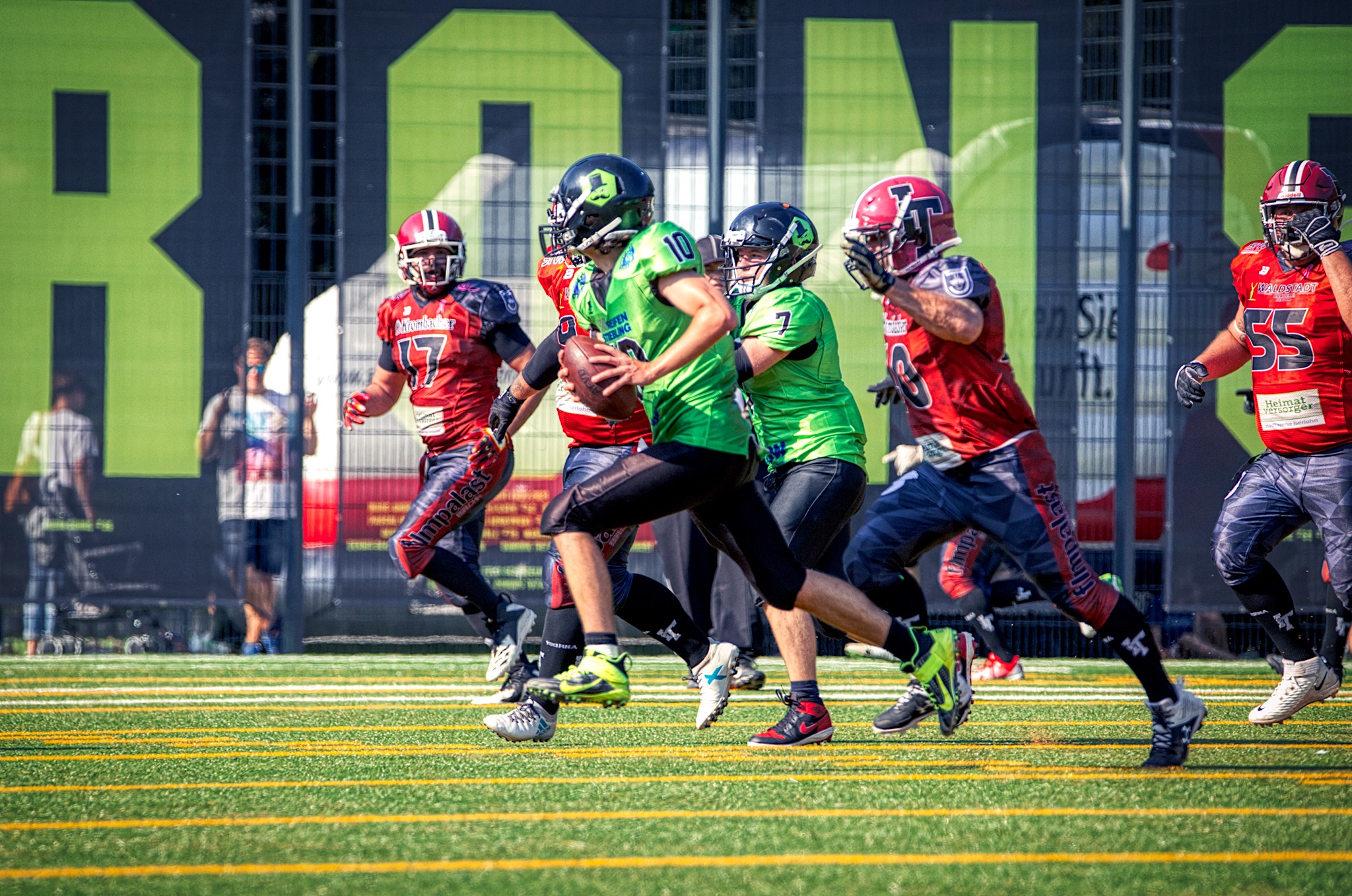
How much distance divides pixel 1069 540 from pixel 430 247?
3.81 m

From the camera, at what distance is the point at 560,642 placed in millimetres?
5941

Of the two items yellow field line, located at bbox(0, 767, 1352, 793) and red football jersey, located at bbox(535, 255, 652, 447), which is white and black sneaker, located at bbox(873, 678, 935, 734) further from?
red football jersey, located at bbox(535, 255, 652, 447)

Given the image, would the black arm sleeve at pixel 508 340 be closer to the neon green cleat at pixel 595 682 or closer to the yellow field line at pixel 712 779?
the neon green cleat at pixel 595 682

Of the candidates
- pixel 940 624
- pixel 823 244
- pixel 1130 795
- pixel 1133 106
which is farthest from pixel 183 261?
pixel 1130 795

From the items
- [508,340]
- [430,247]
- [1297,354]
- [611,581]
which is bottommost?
[611,581]

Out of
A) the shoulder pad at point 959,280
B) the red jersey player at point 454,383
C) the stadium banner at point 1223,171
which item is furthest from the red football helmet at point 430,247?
the stadium banner at point 1223,171

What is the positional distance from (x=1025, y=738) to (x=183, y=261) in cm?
790

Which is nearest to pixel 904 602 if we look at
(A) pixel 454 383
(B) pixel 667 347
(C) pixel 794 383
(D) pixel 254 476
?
(C) pixel 794 383

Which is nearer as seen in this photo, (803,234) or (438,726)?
(803,234)

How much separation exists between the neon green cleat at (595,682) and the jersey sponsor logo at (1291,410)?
3154 millimetres

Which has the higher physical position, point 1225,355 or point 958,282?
point 958,282

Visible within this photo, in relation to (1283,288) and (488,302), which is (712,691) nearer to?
(488,302)

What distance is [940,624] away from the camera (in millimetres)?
11289

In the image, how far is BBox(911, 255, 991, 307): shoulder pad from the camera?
5168 millimetres
